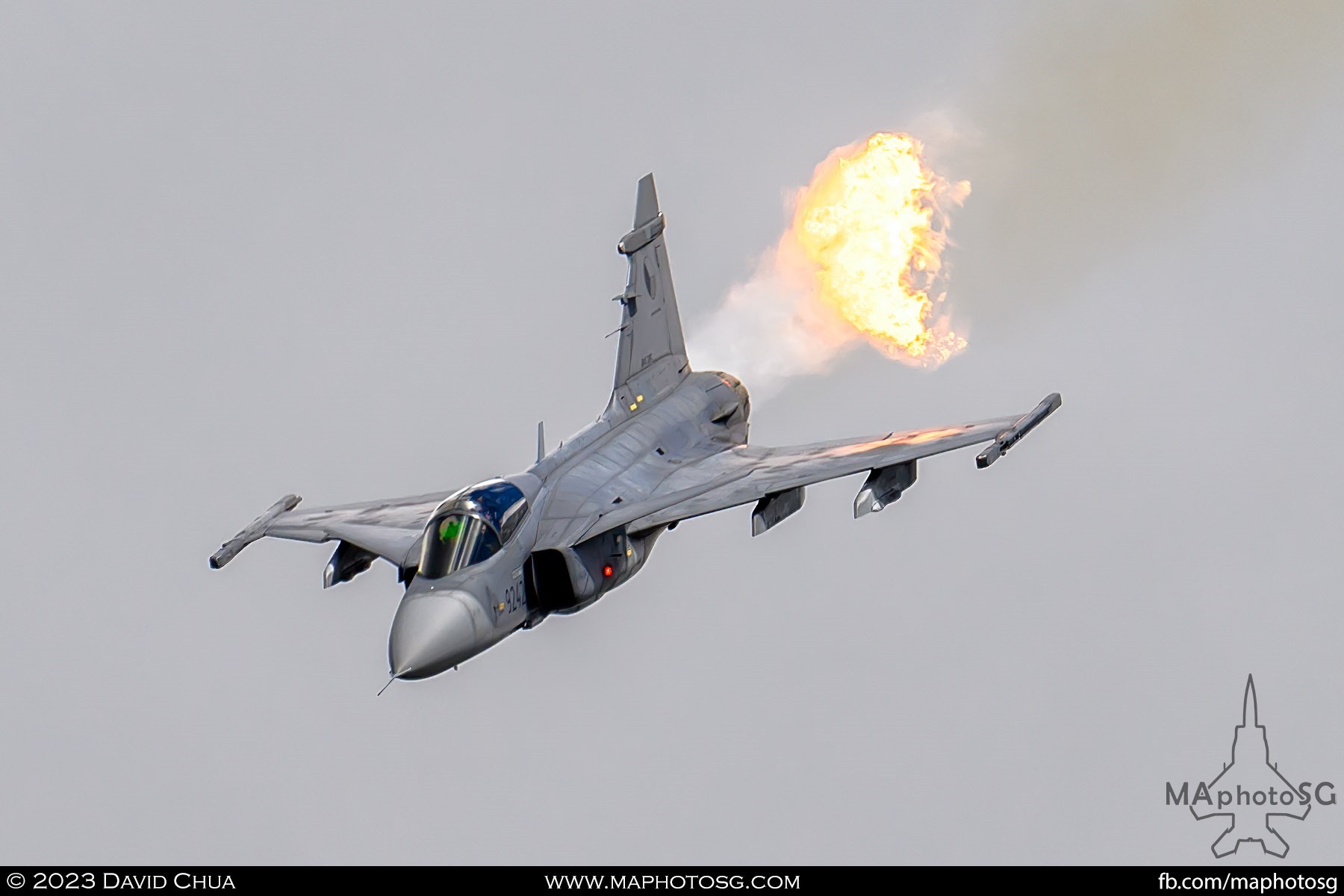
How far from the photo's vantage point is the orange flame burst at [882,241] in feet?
149

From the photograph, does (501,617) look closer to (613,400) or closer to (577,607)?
(577,607)

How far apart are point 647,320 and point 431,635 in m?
10.8

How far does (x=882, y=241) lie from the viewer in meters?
45.6

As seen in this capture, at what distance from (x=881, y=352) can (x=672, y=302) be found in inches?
169

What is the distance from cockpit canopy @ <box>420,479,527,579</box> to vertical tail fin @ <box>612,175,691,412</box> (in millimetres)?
5933

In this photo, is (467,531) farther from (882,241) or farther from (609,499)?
(882,241)

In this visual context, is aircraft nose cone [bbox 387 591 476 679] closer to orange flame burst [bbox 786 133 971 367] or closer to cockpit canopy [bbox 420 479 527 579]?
cockpit canopy [bbox 420 479 527 579]

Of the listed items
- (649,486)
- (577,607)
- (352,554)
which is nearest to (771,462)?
(649,486)

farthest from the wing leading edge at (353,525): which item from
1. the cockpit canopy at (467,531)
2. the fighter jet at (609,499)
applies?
the cockpit canopy at (467,531)

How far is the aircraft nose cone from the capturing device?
36.8 metres

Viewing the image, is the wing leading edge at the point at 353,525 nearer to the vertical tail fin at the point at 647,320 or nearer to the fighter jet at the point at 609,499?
the fighter jet at the point at 609,499

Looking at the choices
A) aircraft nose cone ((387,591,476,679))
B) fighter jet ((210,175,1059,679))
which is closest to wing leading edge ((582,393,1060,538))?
fighter jet ((210,175,1059,679))

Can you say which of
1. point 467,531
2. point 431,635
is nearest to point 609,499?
point 467,531

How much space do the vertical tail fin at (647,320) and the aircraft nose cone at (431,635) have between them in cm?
807
